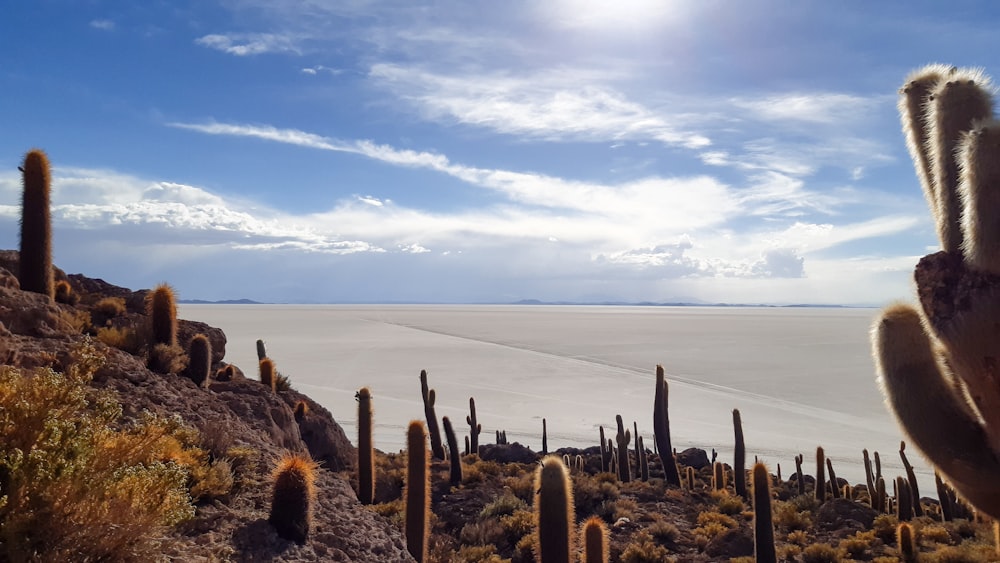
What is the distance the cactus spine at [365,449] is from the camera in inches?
461

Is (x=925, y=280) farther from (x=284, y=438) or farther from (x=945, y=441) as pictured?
(x=284, y=438)

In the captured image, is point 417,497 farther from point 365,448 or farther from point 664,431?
point 664,431

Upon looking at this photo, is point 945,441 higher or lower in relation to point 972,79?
lower

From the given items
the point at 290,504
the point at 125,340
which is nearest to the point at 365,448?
the point at 125,340

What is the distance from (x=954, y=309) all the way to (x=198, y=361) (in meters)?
10.6

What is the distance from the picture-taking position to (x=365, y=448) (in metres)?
11.8

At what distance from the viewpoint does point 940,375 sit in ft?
13.5

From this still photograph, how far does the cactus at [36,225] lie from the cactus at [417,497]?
6.64 metres

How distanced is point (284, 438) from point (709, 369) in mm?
49596

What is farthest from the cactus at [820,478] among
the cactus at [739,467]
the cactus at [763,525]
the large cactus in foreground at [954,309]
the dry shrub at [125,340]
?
the dry shrub at [125,340]

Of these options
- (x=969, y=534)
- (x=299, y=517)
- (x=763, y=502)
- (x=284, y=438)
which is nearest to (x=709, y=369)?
(x=969, y=534)

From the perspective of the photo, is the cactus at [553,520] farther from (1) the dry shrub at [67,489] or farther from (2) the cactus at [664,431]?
(2) the cactus at [664,431]

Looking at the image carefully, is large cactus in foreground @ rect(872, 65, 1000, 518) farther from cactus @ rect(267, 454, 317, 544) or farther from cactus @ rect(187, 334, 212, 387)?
cactus @ rect(187, 334, 212, 387)

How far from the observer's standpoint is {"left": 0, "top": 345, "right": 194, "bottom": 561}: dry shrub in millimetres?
3969
